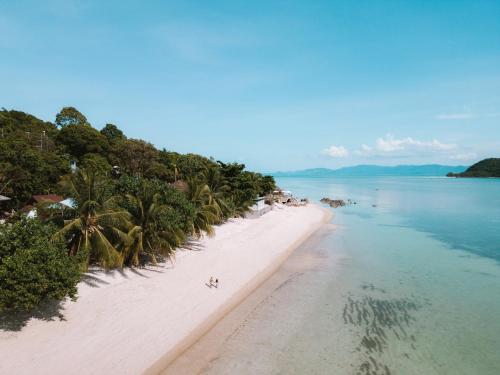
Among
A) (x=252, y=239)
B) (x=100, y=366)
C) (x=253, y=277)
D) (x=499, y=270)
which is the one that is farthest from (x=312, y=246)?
(x=100, y=366)

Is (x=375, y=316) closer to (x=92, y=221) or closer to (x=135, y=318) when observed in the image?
(x=135, y=318)

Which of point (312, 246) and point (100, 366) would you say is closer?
point (100, 366)

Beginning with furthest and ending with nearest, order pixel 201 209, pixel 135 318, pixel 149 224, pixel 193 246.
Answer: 1. pixel 201 209
2. pixel 193 246
3. pixel 149 224
4. pixel 135 318

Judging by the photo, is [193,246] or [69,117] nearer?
[193,246]

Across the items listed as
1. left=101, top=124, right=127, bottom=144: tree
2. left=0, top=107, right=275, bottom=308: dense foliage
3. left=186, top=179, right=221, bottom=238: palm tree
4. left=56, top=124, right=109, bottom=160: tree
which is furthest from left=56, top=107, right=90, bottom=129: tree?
left=186, top=179, right=221, bottom=238: palm tree

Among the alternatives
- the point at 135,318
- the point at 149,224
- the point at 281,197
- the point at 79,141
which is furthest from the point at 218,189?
the point at 79,141

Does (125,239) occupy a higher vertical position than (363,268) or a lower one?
higher

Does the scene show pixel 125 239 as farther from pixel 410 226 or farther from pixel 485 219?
pixel 485 219
